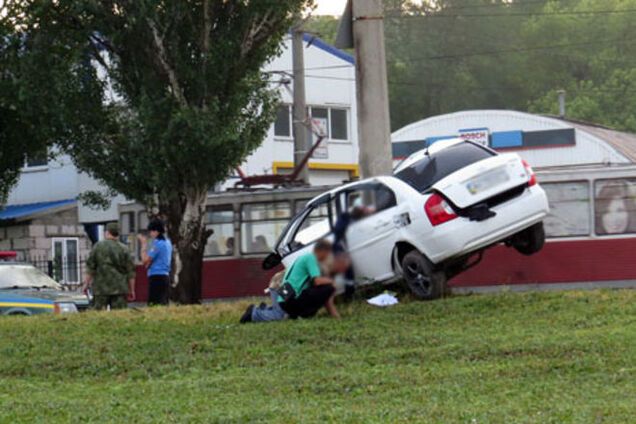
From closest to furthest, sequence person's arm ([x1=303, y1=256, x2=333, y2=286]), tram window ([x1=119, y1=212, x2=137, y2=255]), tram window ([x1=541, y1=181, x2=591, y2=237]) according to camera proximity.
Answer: person's arm ([x1=303, y1=256, x2=333, y2=286]) < tram window ([x1=541, y1=181, x2=591, y2=237]) < tram window ([x1=119, y1=212, x2=137, y2=255])

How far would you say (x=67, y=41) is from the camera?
83.9ft

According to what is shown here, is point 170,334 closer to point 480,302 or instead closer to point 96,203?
point 480,302

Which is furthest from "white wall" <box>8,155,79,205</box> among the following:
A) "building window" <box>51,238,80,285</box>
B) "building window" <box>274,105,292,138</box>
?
"building window" <box>274,105,292,138</box>

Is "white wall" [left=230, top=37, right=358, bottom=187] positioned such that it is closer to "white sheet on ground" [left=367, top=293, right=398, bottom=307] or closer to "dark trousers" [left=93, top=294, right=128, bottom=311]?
"dark trousers" [left=93, top=294, right=128, bottom=311]

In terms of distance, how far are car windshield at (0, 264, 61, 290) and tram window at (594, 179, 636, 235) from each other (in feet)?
33.5

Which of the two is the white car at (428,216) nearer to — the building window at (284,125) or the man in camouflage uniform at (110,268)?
the man in camouflage uniform at (110,268)

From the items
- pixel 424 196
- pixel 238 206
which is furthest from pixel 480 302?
Answer: pixel 238 206

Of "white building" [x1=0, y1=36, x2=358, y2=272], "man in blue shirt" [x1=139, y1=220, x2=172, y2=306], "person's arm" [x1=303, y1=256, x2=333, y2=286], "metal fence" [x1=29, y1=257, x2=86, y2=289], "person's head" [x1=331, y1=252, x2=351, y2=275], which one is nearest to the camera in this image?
"person's head" [x1=331, y1=252, x2=351, y2=275]

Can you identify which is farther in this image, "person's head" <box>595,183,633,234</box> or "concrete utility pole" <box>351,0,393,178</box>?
"person's head" <box>595,183,633,234</box>

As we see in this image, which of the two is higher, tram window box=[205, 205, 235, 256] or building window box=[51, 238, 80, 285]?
tram window box=[205, 205, 235, 256]

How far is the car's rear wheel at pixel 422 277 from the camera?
1794cm

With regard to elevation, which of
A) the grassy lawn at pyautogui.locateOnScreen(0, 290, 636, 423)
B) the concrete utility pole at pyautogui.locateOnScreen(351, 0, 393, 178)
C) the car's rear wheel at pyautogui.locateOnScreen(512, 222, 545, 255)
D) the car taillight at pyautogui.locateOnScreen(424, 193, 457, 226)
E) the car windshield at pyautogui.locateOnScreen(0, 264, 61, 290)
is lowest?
the grassy lawn at pyautogui.locateOnScreen(0, 290, 636, 423)

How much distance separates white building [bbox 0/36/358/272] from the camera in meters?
47.8

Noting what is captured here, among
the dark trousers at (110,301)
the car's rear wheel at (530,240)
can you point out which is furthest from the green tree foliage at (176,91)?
the car's rear wheel at (530,240)
